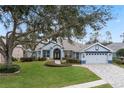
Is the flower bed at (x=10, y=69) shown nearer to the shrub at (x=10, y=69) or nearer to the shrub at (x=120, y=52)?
the shrub at (x=10, y=69)

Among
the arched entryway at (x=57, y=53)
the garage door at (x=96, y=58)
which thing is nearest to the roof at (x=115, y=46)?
the garage door at (x=96, y=58)

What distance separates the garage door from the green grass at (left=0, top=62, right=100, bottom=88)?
29.3 inches

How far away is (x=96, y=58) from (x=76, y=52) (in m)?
1.29

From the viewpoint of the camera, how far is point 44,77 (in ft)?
55.9

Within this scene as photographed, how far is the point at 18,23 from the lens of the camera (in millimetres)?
18250

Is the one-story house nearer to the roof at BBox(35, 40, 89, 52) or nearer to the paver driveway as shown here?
the roof at BBox(35, 40, 89, 52)

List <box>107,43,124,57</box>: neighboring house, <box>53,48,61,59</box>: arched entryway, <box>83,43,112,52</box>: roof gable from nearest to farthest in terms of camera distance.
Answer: <box>53,48,61,59</box>: arched entryway → <box>107,43,124,57</box>: neighboring house → <box>83,43,112,52</box>: roof gable

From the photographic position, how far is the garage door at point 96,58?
1911cm

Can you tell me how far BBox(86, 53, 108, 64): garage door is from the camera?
1911 centimetres

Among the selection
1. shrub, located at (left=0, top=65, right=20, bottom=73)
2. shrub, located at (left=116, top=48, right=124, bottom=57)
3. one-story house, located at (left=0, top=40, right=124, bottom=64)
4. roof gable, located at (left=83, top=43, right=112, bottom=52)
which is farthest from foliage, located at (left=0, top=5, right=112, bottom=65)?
shrub, located at (left=116, top=48, right=124, bottom=57)

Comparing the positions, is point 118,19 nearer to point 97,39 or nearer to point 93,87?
point 97,39

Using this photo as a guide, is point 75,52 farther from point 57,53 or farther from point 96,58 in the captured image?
point 57,53

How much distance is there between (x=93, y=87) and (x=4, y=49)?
6.99 metres
